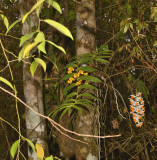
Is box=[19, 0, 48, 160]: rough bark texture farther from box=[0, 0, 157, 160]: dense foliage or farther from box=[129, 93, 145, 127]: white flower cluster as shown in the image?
box=[129, 93, 145, 127]: white flower cluster

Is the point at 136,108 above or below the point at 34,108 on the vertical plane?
below

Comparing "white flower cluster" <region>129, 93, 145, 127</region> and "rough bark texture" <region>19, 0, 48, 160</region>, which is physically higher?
"rough bark texture" <region>19, 0, 48, 160</region>

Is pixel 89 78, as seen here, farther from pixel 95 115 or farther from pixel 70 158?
pixel 70 158

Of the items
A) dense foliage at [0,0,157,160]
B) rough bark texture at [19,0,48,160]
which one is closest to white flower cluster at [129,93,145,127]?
dense foliage at [0,0,157,160]

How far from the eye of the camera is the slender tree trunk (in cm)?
134

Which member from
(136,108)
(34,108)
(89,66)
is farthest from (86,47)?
(136,108)

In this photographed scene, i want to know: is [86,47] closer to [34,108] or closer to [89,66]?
[89,66]

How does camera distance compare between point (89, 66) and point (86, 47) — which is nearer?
point (89, 66)

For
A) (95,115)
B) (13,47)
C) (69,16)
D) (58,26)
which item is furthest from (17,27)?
(58,26)

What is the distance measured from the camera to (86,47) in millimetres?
1446

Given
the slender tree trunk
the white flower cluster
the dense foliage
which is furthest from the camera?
the white flower cluster

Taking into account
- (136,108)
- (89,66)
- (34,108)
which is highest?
(89,66)

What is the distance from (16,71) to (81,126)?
1529 mm

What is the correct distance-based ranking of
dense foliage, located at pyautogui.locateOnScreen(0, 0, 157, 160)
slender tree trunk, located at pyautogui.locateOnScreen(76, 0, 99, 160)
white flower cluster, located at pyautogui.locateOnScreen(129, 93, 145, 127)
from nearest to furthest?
1. dense foliage, located at pyautogui.locateOnScreen(0, 0, 157, 160)
2. slender tree trunk, located at pyautogui.locateOnScreen(76, 0, 99, 160)
3. white flower cluster, located at pyautogui.locateOnScreen(129, 93, 145, 127)
